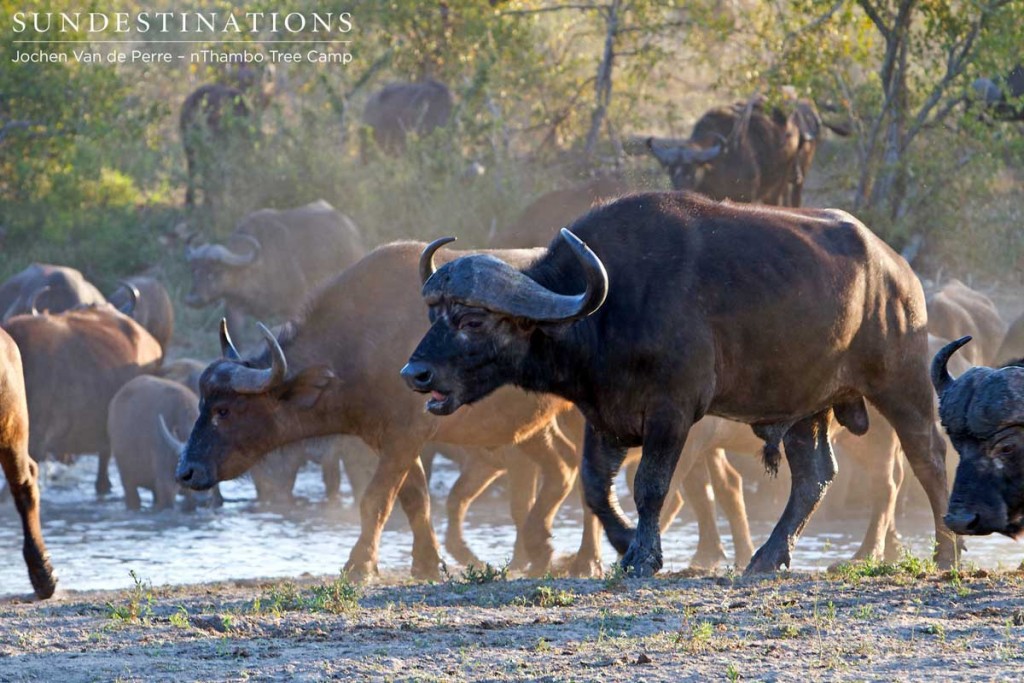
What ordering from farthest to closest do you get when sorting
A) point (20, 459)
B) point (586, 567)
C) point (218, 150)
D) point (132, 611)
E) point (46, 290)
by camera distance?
point (218, 150) < point (46, 290) < point (586, 567) < point (20, 459) < point (132, 611)

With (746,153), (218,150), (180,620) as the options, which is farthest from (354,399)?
(218,150)

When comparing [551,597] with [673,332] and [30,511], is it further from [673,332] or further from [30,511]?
[30,511]

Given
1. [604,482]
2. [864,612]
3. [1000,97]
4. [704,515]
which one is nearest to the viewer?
[864,612]

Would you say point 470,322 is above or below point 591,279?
below

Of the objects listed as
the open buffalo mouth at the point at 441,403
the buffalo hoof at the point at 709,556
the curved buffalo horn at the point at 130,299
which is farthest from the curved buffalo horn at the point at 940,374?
the curved buffalo horn at the point at 130,299

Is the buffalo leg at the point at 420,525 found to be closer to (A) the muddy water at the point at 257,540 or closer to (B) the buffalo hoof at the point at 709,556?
(A) the muddy water at the point at 257,540

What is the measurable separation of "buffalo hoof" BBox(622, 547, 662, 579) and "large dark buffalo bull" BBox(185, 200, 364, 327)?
1162 cm

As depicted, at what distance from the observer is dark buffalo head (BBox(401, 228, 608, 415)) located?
20.9 feet

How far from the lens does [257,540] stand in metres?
11.6

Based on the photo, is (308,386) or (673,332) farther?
(308,386)

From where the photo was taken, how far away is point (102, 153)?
65.3ft

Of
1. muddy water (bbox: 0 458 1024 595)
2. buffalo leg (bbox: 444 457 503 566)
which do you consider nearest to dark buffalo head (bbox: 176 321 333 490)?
muddy water (bbox: 0 458 1024 595)

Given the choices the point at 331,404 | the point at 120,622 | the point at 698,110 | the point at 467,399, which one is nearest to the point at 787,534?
the point at 467,399

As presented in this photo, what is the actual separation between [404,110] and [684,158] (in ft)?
19.5
